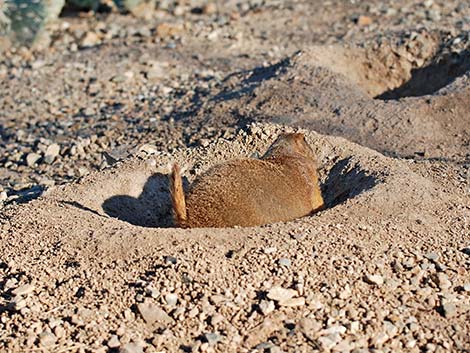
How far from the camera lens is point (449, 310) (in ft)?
12.3

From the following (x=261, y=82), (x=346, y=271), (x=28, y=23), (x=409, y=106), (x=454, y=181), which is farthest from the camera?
(x=28, y=23)

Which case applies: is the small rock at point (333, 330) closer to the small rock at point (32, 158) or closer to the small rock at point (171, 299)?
the small rock at point (171, 299)

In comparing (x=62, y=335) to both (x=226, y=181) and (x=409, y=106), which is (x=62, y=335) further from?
(x=409, y=106)

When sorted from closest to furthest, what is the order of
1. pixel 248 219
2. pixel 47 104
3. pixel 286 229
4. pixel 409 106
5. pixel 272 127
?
1. pixel 286 229
2. pixel 248 219
3. pixel 272 127
4. pixel 409 106
5. pixel 47 104


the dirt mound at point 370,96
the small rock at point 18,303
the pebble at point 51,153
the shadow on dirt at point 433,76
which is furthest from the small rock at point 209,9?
the small rock at point 18,303

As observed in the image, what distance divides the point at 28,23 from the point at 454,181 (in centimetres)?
642

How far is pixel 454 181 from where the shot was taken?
522 cm

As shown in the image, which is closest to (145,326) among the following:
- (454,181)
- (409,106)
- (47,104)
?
(454,181)

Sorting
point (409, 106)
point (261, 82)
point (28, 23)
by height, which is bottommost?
point (28, 23)

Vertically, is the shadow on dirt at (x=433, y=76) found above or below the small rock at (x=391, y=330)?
below

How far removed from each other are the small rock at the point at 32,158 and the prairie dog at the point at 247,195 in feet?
8.41

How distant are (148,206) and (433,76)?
135 inches

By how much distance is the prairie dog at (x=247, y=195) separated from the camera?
15.2 feet

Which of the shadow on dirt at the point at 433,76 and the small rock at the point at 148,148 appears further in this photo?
the shadow on dirt at the point at 433,76
